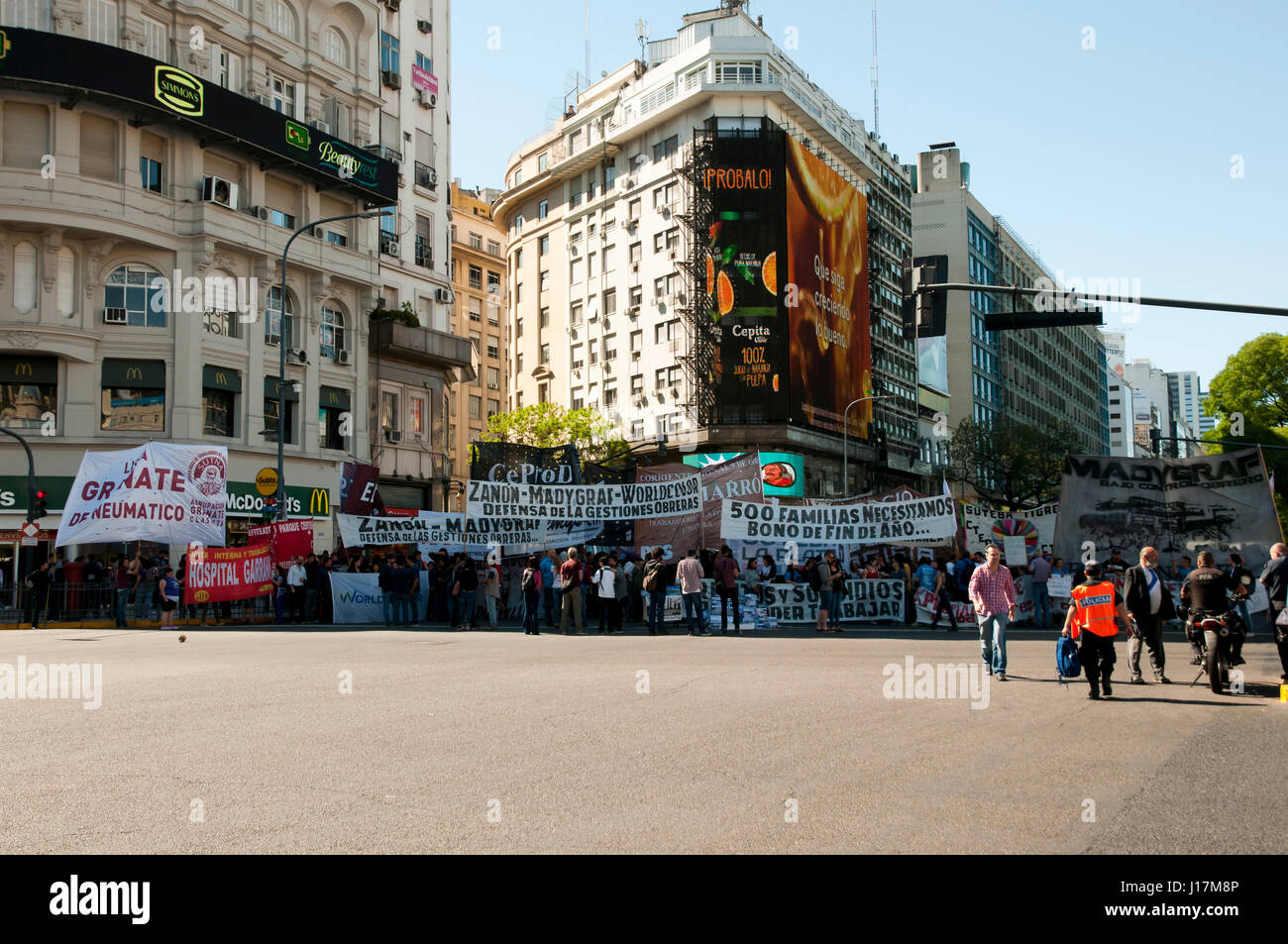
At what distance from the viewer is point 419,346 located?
48.3 m

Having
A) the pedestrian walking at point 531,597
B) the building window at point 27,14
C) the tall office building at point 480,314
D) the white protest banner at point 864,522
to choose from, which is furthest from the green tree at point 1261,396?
the building window at point 27,14

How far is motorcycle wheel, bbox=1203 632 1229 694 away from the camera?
11.9 metres

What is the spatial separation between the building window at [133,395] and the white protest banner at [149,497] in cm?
1186

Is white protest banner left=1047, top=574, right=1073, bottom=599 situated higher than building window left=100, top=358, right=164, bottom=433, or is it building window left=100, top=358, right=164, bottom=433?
building window left=100, top=358, right=164, bottom=433

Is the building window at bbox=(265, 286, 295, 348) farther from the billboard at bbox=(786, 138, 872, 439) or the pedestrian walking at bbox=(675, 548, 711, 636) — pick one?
the billboard at bbox=(786, 138, 872, 439)

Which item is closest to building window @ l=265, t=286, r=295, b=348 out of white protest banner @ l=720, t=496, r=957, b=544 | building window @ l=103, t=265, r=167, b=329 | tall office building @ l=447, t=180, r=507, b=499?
building window @ l=103, t=265, r=167, b=329

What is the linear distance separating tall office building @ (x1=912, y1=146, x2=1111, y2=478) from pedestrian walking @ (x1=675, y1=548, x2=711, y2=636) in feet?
211

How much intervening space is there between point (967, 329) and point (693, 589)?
7865 cm

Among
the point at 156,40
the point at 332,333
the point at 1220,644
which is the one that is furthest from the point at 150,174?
the point at 1220,644

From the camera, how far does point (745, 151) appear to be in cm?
6166

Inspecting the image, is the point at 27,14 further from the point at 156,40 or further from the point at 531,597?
the point at 531,597

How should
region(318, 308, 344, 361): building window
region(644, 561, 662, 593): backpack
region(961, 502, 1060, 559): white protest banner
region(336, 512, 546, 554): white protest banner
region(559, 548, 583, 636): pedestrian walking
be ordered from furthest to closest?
1. region(318, 308, 344, 361): building window
2. region(961, 502, 1060, 559): white protest banner
3. region(336, 512, 546, 554): white protest banner
4. region(559, 548, 583, 636): pedestrian walking
5. region(644, 561, 662, 593): backpack

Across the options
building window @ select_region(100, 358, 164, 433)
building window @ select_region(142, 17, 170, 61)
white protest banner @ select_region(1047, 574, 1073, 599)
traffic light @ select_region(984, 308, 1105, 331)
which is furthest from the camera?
building window @ select_region(142, 17, 170, 61)

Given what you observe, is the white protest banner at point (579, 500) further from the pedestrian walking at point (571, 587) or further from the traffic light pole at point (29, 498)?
the traffic light pole at point (29, 498)
